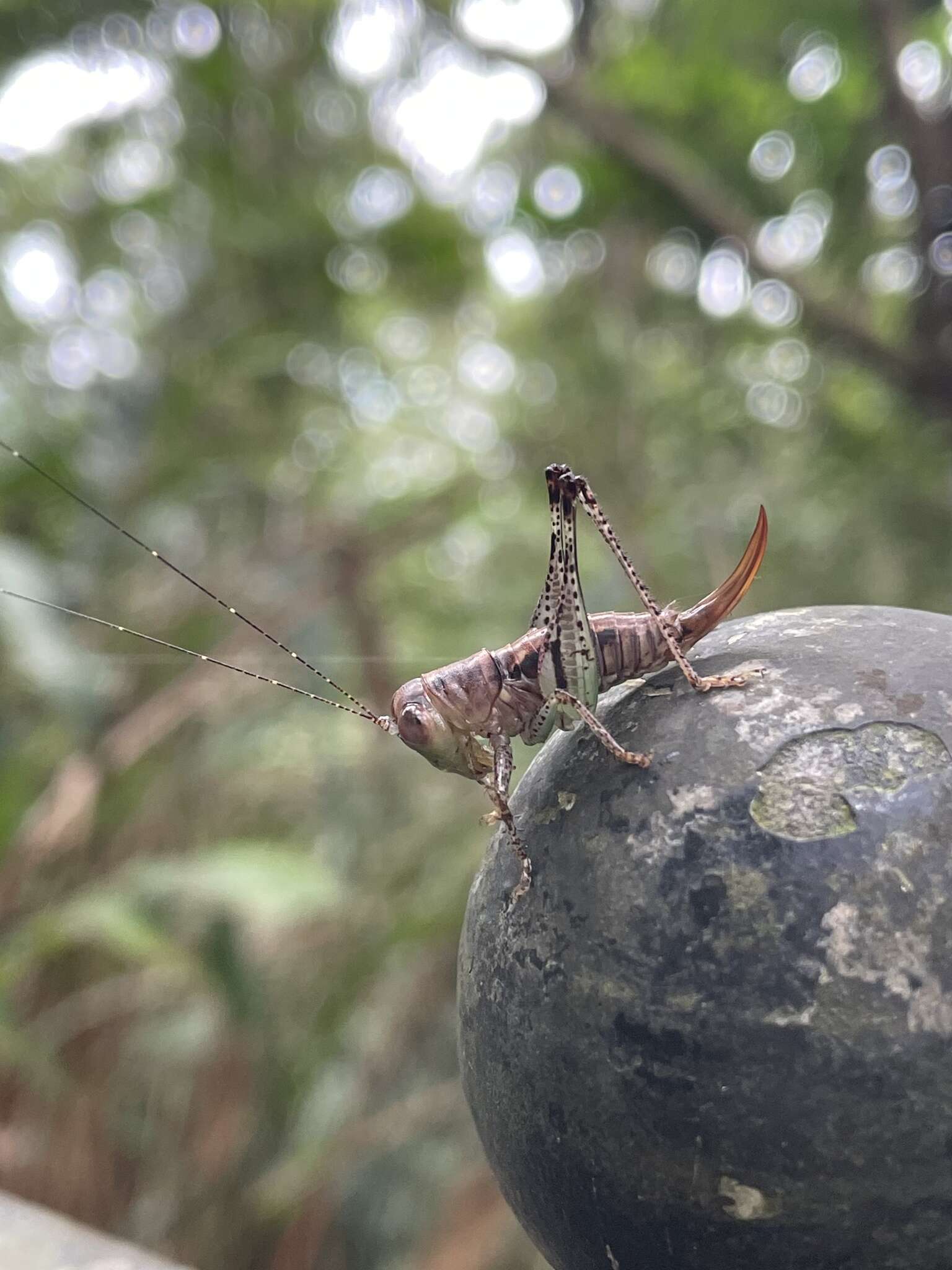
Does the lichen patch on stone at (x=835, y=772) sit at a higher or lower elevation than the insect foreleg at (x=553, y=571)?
lower

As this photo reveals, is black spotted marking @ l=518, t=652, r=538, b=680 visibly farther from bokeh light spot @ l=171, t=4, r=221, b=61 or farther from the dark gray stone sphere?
bokeh light spot @ l=171, t=4, r=221, b=61

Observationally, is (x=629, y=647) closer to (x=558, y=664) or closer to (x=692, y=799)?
(x=558, y=664)

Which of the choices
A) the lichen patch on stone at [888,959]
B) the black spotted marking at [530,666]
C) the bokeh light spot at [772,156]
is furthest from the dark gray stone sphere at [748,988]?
the bokeh light spot at [772,156]

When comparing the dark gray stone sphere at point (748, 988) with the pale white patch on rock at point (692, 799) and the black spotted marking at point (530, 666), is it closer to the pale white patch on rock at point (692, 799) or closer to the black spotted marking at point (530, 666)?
the pale white patch on rock at point (692, 799)

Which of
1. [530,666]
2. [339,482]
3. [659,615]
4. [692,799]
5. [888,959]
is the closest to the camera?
[888,959]

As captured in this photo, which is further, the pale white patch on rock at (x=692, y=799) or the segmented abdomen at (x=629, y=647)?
the segmented abdomen at (x=629, y=647)

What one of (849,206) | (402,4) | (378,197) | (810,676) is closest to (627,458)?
(849,206)

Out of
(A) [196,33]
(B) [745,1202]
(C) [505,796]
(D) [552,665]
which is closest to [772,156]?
(A) [196,33]
